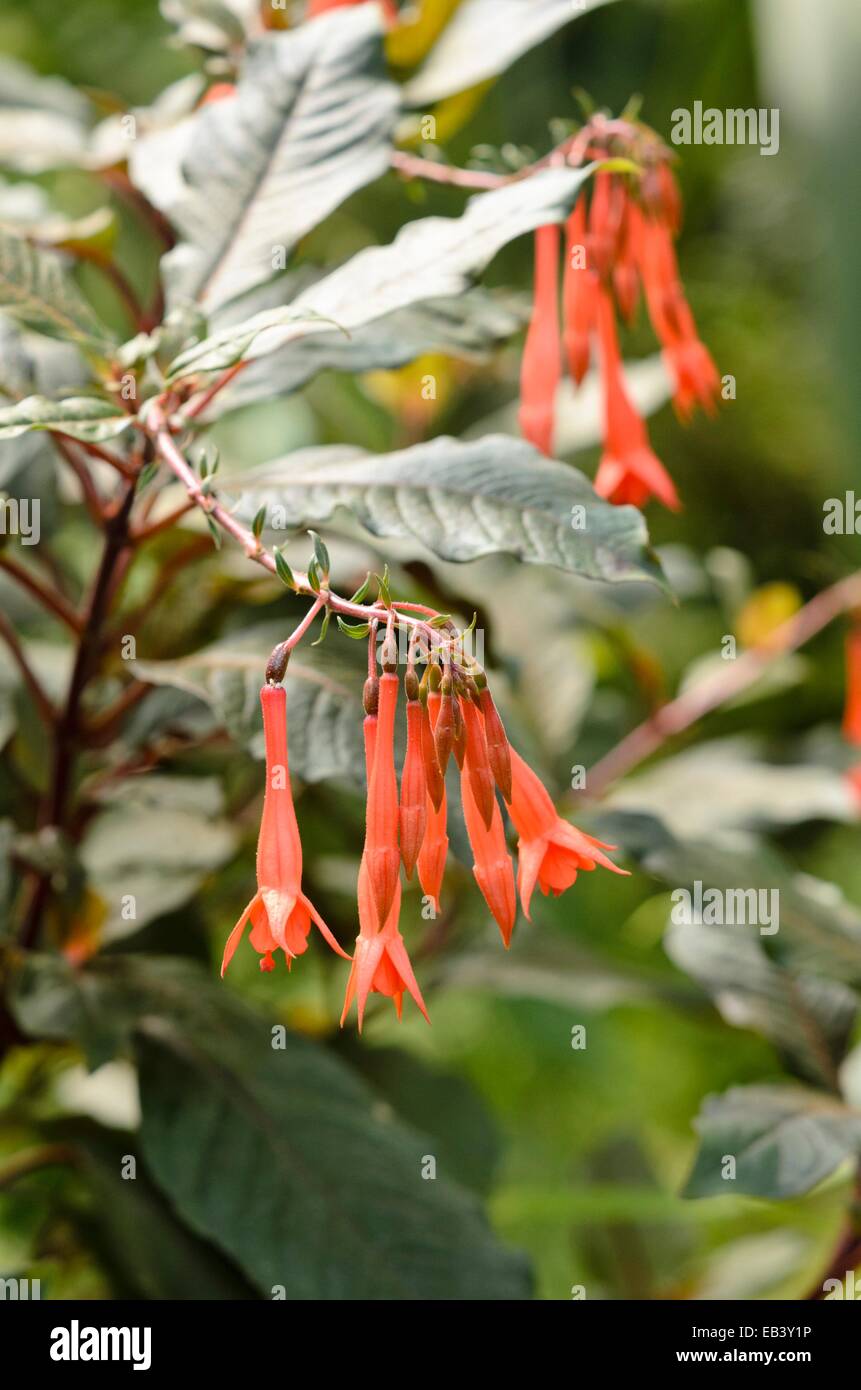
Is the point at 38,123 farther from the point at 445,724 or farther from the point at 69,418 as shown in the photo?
the point at 445,724

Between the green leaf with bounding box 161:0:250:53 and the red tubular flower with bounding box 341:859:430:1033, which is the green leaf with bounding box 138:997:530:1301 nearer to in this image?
the red tubular flower with bounding box 341:859:430:1033

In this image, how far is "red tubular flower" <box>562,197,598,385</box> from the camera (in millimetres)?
613

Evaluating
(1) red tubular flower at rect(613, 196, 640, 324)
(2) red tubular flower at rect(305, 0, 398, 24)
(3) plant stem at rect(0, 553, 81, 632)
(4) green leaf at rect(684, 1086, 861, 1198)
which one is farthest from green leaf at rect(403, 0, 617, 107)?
(4) green leaf at rect(684, 1086, 861, 1198)

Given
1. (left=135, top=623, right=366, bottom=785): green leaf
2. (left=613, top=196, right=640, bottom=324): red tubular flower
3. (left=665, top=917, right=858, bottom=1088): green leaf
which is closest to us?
(left=135, top=623, right=366, bottom=785): green leaf

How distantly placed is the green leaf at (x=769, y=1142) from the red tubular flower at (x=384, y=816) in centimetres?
26

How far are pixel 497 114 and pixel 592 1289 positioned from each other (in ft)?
5.81

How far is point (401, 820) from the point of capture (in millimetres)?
431

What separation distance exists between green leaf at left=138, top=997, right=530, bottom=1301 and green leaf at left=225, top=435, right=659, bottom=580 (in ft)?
1.01

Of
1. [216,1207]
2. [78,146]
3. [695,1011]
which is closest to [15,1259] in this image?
[216,1207]

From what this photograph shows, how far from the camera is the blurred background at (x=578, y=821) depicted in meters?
0.75

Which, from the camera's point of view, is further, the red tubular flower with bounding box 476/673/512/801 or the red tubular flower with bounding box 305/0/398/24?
the red tubular flower with bounding box 305/0/398/24

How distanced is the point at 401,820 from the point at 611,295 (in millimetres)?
318

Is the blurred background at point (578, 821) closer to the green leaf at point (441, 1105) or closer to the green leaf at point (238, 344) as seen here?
the green leaf at point (441, 1105)

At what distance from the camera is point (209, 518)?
44cm
